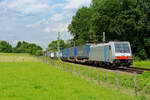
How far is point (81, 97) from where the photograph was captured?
37.0 ft

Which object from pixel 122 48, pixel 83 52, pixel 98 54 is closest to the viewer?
pixel 122 48

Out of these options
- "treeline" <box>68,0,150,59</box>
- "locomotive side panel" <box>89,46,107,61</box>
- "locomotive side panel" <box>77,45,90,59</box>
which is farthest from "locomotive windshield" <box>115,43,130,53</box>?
"treeline" <box>68,0,150,59</box>

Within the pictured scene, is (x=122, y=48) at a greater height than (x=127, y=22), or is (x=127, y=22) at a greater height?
(x=127, y=22)

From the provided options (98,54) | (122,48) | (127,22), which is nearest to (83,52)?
(127,22)

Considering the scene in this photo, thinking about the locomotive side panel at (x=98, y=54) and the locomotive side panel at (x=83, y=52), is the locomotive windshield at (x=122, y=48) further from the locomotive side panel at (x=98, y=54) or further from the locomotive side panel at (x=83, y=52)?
the locomotive side panel at (x=83, y=52)

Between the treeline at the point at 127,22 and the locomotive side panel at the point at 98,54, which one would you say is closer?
the locomotive side panel at the point at 98,54

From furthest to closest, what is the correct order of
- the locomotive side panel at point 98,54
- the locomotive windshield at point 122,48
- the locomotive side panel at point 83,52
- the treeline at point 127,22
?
the treeline at point 127,22 < the locomotive side panel at point 83,52 < the locomotive side panel at point 98,54 < the locomotive windshield at point 122,48

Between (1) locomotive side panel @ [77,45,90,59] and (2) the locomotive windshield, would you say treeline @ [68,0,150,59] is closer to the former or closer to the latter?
(1) locomotive side panel @ [77,45,90,59]

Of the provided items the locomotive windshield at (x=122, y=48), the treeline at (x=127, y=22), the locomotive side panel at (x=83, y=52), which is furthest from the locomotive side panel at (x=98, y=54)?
the treeline at (x=127, y=22)

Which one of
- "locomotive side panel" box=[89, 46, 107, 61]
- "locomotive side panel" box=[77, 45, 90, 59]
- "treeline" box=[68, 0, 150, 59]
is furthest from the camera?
"treeline" box=[68, 0, 150, 59]

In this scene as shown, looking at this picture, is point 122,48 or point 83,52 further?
point 83,52

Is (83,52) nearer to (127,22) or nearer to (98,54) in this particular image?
(127,22)

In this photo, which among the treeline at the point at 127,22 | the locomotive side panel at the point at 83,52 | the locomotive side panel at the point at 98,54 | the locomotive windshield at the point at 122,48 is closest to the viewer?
the locomotive windshield at the point at 122,48

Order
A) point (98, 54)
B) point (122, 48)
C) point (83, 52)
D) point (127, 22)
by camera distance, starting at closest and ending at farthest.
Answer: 1. point (122, 48)
2. point (98, 54)
3. point (83, 52)
4. point (127, 22)
